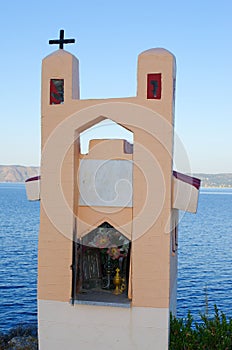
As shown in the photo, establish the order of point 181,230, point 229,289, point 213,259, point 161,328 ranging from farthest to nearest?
point 181,230
point 213,259
point 229,289
point 161,328

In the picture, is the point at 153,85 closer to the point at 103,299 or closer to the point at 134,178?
the point at 134,178

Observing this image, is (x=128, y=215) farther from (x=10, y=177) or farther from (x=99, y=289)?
(x=10, y=177)

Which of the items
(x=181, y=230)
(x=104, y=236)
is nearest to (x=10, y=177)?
(x=181, y=230)

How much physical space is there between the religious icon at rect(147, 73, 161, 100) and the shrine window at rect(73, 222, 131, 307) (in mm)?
2956

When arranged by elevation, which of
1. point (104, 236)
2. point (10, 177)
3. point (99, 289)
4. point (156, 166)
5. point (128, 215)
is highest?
point (156, 166)

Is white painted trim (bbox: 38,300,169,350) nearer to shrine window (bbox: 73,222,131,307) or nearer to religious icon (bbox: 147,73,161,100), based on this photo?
shrine window (bbox: 73,222,131,307)

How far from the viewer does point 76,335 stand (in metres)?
9.28

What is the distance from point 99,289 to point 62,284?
1.01 m

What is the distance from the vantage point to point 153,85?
8961 millimetres

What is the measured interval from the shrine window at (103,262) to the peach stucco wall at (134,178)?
2.08 feet

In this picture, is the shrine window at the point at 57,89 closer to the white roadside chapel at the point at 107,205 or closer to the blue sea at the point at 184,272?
the white roadside chapel at the point at 107,205

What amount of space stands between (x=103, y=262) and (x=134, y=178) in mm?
2339

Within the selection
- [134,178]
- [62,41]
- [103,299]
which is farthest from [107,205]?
[62,41]

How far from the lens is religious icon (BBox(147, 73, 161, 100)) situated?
29.3 ft
